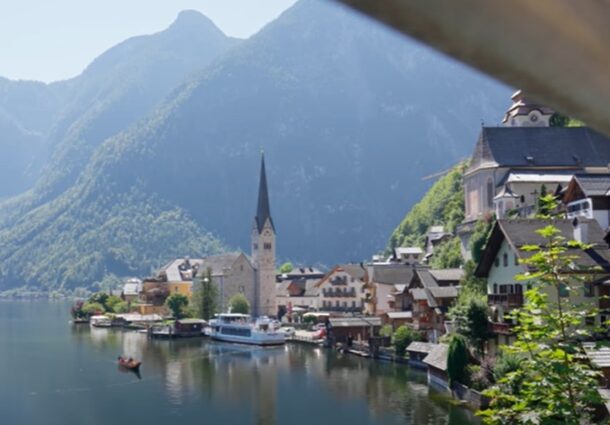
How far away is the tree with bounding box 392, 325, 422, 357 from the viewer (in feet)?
181

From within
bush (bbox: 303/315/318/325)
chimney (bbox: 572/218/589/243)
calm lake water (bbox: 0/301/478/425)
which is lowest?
calm lake water (bbox: 0/301/478/425)

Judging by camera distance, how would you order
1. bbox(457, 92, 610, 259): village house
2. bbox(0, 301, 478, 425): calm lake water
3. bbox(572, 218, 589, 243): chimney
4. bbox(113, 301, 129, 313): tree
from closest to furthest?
bbox(572, 218, 589, 243): chimney
bbox(0, 301, 478, 425): calm lake water
bbox(457, 92, 610, 259): village house
bbox(113, 301, 129, 313): tree

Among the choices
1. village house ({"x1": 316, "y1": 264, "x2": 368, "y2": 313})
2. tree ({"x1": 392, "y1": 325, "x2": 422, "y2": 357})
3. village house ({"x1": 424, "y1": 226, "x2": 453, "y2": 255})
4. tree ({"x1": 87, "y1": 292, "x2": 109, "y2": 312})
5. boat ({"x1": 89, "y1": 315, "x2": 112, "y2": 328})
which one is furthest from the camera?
tree ({"x1": 87, "y1": 292, "x2": 109, "y2": 312})

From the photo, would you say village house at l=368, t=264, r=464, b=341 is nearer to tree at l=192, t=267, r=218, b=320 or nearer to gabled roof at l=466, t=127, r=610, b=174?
gabled roof at l=466, t=127, r=610, b=174

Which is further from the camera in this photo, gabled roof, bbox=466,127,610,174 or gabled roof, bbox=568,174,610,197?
gabled roof, bbox=466,127,610,174

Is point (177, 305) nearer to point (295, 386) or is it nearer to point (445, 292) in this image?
point (445, 292)

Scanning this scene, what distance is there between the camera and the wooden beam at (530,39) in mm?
1394

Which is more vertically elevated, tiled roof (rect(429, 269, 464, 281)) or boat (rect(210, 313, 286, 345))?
tiled roof (rect(429, 269, 464, 281))

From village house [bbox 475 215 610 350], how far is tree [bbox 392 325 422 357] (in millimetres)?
17133

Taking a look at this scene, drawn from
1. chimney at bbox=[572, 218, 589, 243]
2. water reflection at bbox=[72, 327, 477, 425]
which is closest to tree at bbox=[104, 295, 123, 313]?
water reflection at bbox=[72, 327, 477, 425]

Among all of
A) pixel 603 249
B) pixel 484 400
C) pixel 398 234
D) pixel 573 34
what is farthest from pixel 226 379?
pixel 398 234

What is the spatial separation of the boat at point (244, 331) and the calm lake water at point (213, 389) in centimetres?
401

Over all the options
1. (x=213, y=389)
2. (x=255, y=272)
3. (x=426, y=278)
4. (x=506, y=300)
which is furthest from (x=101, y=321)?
(x=506, y=300)

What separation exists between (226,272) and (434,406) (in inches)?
2758
